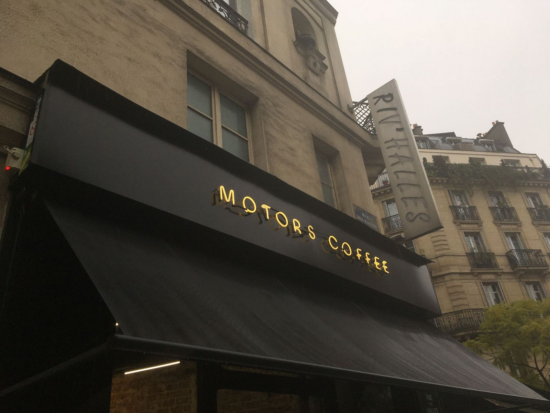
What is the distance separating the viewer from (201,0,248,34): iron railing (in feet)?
22.5

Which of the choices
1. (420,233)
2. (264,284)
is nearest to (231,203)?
(264,284)

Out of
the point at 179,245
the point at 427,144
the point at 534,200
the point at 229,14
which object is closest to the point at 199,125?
the point at 179,245

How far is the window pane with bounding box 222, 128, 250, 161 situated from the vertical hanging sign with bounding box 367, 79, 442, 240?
3.44 m

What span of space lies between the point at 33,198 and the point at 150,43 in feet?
9.94

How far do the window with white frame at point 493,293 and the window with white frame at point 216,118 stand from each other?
81.3ft

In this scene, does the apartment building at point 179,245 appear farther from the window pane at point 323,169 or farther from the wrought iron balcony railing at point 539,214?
the wrought iron balcony railing at point 539,214

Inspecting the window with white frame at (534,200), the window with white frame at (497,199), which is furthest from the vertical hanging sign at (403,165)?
the window with white frame at (534,200)

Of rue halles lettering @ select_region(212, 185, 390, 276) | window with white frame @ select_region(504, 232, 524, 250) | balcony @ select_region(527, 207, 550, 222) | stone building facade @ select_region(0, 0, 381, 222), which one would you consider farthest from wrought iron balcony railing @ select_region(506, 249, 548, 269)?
rue halles lettering @ select_region(212, 185, 390, 276)

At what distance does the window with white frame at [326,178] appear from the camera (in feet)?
24.8

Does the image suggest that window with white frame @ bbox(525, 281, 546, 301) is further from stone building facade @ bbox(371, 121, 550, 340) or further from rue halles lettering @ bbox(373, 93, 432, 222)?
rue halles lettering @ bbox(373, 93, 432, 222)

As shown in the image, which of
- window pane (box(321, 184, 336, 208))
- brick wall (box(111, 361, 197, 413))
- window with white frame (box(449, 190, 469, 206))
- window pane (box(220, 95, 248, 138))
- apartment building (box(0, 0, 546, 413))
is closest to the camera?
apartment building (box(0, 0, 546, 413))

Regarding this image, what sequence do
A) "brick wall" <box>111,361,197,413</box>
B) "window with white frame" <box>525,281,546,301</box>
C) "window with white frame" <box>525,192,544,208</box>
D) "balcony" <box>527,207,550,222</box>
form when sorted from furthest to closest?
1. "window with white frame" <box>525,192,544,208</box>
2. "balcony" <box>527,207,550,222</box>
3. "window with white frame" <box>525,281,546,301</box>
4. "brick wall" <box>111,361,197,413</box>

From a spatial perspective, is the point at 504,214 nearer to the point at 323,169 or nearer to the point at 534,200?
the point at 534,200

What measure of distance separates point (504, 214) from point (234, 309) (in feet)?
106
